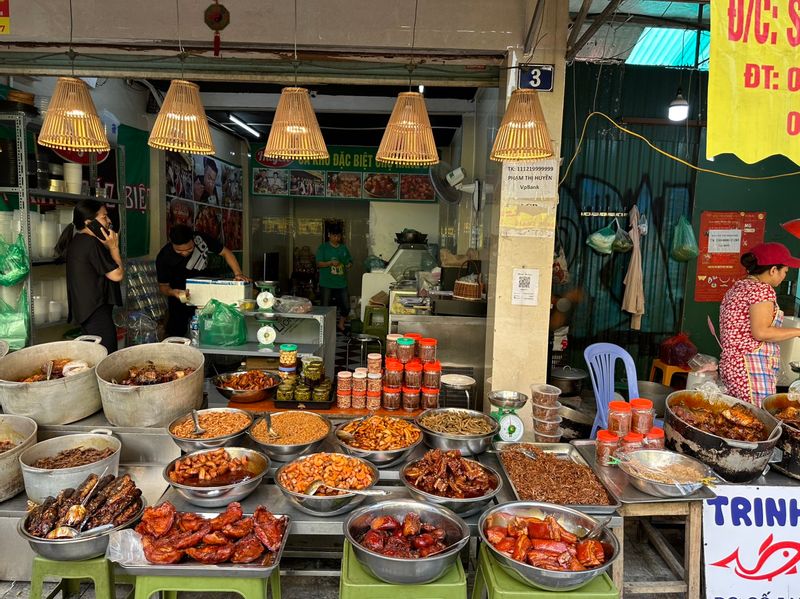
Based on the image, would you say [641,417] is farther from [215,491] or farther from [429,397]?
[215,491]

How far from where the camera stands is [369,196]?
418 inches

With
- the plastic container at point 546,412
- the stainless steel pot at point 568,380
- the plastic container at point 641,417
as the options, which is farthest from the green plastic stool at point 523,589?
the stainless steel pot at point 568,380

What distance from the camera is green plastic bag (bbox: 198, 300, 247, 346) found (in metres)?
4.19

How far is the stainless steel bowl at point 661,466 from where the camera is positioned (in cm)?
247

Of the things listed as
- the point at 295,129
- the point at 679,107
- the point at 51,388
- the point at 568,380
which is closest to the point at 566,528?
the point at 295,129

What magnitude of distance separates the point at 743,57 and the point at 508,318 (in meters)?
2.32

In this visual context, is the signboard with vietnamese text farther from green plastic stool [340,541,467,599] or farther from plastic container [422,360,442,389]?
plastic container [422,360,442,389]

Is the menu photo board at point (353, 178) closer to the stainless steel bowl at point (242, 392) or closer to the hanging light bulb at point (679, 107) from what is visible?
the hanging light bulb at point (679, 107)

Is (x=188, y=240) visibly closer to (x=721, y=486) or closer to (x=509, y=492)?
(x=509, y=492)

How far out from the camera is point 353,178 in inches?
418

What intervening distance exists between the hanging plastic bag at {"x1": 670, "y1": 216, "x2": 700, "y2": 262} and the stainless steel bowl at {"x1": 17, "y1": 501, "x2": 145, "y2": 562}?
6.43 m

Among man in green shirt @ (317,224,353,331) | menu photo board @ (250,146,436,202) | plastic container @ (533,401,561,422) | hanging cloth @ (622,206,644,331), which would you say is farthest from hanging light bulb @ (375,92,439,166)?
menu photo board @ (250,146,436,202)

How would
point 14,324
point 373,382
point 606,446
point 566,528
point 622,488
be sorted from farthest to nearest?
point 14,324, point 373,382, point 606,446, point 622,488, point 566,528

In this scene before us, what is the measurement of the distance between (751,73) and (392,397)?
2.46 metres
